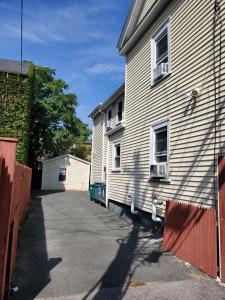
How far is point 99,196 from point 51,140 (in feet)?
46.3

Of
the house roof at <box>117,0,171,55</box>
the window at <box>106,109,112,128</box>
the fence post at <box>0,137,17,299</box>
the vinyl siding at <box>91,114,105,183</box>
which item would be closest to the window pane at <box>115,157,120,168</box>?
the window at <box>106,109,112,128</box>

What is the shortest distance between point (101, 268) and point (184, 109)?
14.5ft

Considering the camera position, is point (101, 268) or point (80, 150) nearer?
point (101, 268)

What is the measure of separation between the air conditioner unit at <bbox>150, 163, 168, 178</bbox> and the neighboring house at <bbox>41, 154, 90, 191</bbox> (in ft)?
70.7

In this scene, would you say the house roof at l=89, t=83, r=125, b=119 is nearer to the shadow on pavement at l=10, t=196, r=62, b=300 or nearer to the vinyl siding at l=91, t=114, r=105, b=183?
the vinyl siding at l=91, t=114, r=105, b=183

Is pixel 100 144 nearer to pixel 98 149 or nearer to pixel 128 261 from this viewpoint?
pixel 98 149

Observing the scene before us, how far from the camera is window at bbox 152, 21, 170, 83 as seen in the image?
982 cm

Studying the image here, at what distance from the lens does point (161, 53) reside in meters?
10.6

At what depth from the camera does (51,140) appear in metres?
31.1

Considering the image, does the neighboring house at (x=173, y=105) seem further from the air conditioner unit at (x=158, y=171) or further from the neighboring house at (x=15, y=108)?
the neighboring house at (x=15, y=108)

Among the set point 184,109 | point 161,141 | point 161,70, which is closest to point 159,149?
point 161,141

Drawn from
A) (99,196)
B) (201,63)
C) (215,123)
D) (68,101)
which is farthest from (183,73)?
(68,101)

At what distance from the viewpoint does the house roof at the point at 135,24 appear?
10.6 m

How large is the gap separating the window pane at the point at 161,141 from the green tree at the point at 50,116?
67.5 ft
